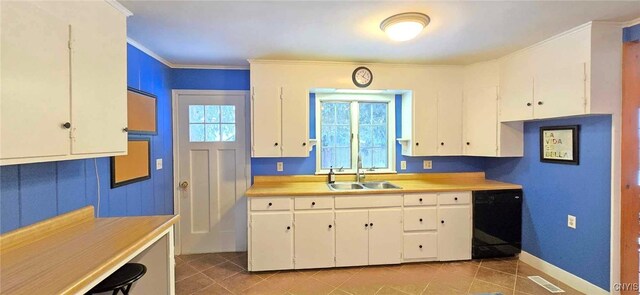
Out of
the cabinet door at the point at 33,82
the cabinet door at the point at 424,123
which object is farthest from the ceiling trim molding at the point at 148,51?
the cabinet door at the point at 424,123

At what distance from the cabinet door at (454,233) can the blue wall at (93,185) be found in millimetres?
3013

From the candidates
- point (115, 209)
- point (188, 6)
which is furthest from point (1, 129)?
point (115, 209)

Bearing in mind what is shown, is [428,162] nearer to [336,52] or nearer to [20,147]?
[336,52]

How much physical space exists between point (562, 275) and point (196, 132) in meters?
4.09

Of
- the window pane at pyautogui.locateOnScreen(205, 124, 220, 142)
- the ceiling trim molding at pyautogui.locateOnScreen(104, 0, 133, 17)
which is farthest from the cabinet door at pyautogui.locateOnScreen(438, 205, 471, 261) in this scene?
the ceiling trim molding at pyautogui.locateOnScreen(104, 0, 133, 17)

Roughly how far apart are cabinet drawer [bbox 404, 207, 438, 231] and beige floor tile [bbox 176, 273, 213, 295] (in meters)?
2.07

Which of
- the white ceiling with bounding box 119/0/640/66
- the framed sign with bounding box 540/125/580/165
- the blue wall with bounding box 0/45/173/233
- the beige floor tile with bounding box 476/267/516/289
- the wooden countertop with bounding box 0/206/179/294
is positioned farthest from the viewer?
the beige floor tile with bounding box 476/267/516/289

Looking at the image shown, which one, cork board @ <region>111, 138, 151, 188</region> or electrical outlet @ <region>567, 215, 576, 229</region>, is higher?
cork board @ <region>111, 138, 151, 188</region>

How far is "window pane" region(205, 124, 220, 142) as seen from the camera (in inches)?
132

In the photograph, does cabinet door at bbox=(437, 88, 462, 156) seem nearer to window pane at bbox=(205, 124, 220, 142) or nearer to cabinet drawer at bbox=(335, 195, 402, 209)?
cabinet drawer at bbox=(335, 195, 402, 209)

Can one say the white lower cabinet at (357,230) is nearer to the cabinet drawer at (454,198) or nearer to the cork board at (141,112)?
the cabinet drawer at (454,198)

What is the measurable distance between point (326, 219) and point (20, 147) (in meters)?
2.27

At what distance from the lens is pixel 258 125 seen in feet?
10.1

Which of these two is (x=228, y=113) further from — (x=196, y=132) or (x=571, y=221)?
(x=571, y=221)
